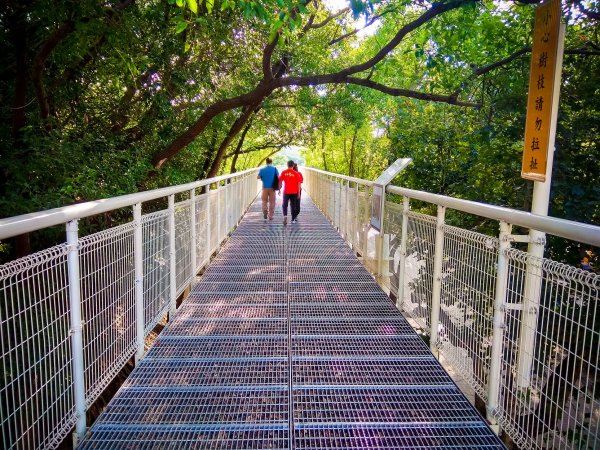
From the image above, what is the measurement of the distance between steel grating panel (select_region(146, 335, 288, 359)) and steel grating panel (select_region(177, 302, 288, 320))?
541mm

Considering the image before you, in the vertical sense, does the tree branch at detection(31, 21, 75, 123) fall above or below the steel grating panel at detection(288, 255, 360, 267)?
above

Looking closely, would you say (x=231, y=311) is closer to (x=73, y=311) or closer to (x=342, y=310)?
(x=342, y=310)

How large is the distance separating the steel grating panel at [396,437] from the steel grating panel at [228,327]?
152cm

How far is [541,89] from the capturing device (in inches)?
141

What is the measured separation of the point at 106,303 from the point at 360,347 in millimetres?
1957

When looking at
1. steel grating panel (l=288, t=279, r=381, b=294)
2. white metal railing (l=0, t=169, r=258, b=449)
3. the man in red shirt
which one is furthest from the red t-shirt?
white metal railing (l=0, t=169, r=258, b=449)

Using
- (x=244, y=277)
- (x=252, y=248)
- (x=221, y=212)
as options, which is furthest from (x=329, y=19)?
(x=244, y=277)

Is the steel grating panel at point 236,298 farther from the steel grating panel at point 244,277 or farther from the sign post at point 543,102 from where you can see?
the sign post at point 543,102

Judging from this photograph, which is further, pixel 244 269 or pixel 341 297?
pixel 244 269

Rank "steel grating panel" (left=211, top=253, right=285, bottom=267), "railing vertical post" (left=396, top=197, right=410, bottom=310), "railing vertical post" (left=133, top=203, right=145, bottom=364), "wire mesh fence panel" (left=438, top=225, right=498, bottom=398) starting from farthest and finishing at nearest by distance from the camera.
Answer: "steel grating panel" (left=211, top=253, right=285, bottom=267)
"railing vertical post" (left=396, top=197, right=410, bottom=310)
"railing vertical post" (left=133, top=203, right=145, bottom=364)
"wire mesh fence panel" (left=438, top=225, right=498, bottom=398)

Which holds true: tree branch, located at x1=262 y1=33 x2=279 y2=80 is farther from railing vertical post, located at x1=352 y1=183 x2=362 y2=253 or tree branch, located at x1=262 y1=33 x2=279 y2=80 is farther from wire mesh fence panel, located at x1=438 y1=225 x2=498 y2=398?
wire mesh fence panel, located at x1=438 y1=225 x2=498 y2=398

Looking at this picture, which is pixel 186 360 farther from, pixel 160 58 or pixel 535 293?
pixel 160 58

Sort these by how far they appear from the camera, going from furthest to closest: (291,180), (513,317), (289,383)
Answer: (291,180)
(289,383)
(513,317)

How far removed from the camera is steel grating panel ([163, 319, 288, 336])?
4105 mm
